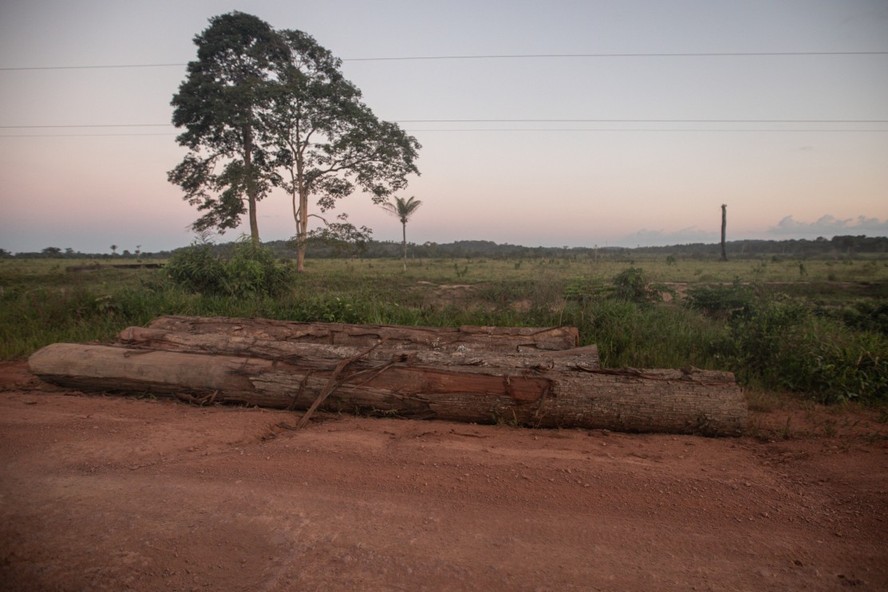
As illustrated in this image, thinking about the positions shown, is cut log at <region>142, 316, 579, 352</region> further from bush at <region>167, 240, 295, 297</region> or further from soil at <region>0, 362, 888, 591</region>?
bush at <region>167, 240, 295, 297</region>

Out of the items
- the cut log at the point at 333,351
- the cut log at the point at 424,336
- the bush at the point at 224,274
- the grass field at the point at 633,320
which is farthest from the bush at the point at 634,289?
the bush at the point at 224,274

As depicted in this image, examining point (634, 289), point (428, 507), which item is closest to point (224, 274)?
point (634, 289)

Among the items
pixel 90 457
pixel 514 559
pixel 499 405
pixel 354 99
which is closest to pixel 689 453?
pixel 499 405

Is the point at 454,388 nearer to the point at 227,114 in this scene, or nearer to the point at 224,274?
the point at 224,274

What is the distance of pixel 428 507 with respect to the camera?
2641mm

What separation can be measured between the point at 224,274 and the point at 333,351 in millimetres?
5379

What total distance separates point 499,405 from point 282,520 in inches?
79.5

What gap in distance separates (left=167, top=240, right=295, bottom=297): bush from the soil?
4.99 metres

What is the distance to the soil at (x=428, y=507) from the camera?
83.0 inches

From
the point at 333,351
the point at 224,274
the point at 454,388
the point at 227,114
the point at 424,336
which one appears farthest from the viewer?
the point at 227,114

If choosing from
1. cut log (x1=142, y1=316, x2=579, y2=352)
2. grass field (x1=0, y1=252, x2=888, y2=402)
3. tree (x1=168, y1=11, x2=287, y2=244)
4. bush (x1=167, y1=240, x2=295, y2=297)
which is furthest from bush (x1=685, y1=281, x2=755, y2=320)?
tree (x1=168, y1=11, x2=287, y2=244)

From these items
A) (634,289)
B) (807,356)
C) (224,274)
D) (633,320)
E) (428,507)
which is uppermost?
(224,274)

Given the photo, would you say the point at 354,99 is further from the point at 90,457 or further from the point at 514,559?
the point at 514,559

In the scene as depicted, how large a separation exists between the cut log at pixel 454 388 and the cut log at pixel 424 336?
73 cm
